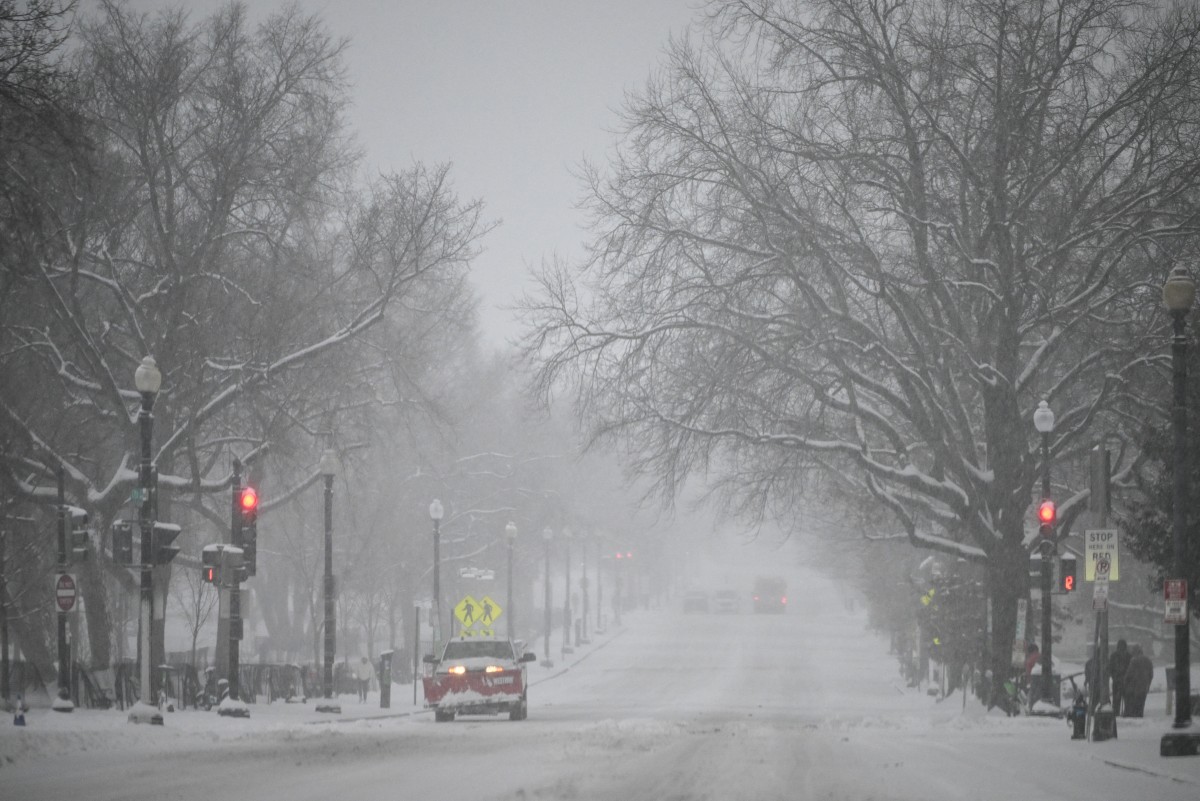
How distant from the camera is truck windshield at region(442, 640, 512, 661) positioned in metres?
28.4

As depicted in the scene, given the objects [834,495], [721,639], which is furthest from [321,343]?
[721,639]

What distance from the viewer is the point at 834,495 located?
105 feet

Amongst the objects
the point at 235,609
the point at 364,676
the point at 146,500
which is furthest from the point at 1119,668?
the point at 364,676

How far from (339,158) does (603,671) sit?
32.9m

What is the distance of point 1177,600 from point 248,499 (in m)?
15.5

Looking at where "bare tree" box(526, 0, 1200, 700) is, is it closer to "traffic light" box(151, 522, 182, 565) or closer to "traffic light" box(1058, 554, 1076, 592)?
"traffic light" box(1058, 554, 1076, 592)

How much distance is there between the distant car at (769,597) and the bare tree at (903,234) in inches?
3459

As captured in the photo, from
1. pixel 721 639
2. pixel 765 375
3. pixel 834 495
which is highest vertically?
pixel 765 375

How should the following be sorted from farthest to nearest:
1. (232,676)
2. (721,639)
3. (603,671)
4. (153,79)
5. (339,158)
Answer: (721,639)
(603,671)
(339,158)
(153,79)
(232,676)

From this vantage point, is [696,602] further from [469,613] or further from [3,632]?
[3,632]

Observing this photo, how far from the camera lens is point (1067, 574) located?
26250mm

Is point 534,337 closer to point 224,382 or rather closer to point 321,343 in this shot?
point 321,343

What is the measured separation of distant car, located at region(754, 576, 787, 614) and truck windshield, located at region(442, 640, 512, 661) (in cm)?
9018

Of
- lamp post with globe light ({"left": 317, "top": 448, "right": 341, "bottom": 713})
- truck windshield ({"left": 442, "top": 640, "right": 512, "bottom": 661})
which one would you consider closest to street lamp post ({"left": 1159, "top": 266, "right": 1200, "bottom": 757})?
truck windshield ({"left": 442, "top": 640, "right": 512, "bottom": 661})
